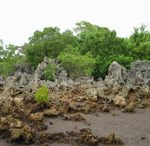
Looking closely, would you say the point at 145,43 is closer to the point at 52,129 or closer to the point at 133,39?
the point at 133,39

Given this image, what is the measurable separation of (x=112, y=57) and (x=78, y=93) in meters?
10.2

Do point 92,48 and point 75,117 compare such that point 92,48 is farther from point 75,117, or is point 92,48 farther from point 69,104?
point 75,117

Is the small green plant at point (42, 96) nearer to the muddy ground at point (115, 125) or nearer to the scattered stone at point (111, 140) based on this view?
the muddy ground at point (115, 125)

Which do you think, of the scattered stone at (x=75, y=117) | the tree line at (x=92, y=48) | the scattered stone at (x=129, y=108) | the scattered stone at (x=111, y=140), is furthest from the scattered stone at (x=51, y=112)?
the tree line at (x=92, y=48)

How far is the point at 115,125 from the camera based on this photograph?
21.3 metres

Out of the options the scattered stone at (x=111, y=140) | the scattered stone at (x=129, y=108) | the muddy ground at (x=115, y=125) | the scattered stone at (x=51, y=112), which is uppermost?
the scattered stone at (x=129, y=108)

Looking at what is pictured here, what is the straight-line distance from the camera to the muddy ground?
1905 centimetres

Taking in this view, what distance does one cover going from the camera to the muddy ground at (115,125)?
19.0 meters

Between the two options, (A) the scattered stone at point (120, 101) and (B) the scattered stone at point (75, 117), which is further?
(A) the scattered stone at point (120, 101)

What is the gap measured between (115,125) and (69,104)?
331 centimetres

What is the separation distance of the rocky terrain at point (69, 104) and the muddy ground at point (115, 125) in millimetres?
57

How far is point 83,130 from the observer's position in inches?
757

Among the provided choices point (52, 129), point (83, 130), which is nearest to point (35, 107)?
point (52, 129)

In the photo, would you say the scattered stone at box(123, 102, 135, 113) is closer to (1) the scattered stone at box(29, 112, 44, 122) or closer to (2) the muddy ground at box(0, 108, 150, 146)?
(2) the muddy ground at box(0, 108, 150, 146)
